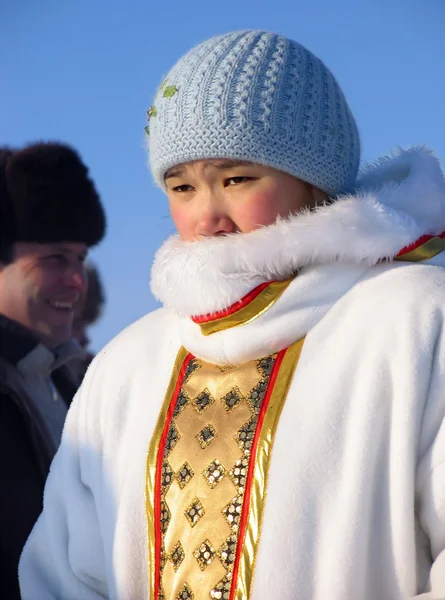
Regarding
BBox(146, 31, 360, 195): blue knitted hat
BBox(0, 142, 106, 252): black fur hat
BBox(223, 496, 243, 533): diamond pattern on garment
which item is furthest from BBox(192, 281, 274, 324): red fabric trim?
BBox(0, 142, 106, 252): black fur hat

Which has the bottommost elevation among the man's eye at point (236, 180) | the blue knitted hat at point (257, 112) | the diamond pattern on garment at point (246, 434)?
the diamond pattern on garment at point (246, 434)

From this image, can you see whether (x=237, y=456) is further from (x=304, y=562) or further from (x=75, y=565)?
(x=75, y=565)

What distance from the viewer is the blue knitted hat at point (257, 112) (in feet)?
5.70

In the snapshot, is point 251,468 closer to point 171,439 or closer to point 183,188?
point 171,439

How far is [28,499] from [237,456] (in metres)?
1.64

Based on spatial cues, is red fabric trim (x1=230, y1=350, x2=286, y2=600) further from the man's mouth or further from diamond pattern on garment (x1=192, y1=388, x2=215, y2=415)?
the man's mouth

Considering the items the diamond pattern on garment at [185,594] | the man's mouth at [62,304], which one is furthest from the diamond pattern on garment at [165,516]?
the man's mouth at [62,304]

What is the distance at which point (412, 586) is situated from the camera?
59.6 inches

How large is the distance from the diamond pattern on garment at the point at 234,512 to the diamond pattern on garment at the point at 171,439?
17cm

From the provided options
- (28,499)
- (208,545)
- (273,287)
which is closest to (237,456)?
(208,545)

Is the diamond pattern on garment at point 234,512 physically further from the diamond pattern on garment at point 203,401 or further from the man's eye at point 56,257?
the man's eye at point 56,257

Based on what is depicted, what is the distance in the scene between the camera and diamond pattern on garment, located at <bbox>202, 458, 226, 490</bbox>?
170cm

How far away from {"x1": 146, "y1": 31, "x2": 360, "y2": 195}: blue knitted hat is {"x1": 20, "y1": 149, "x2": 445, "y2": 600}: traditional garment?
0.11m

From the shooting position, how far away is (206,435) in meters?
1.75
